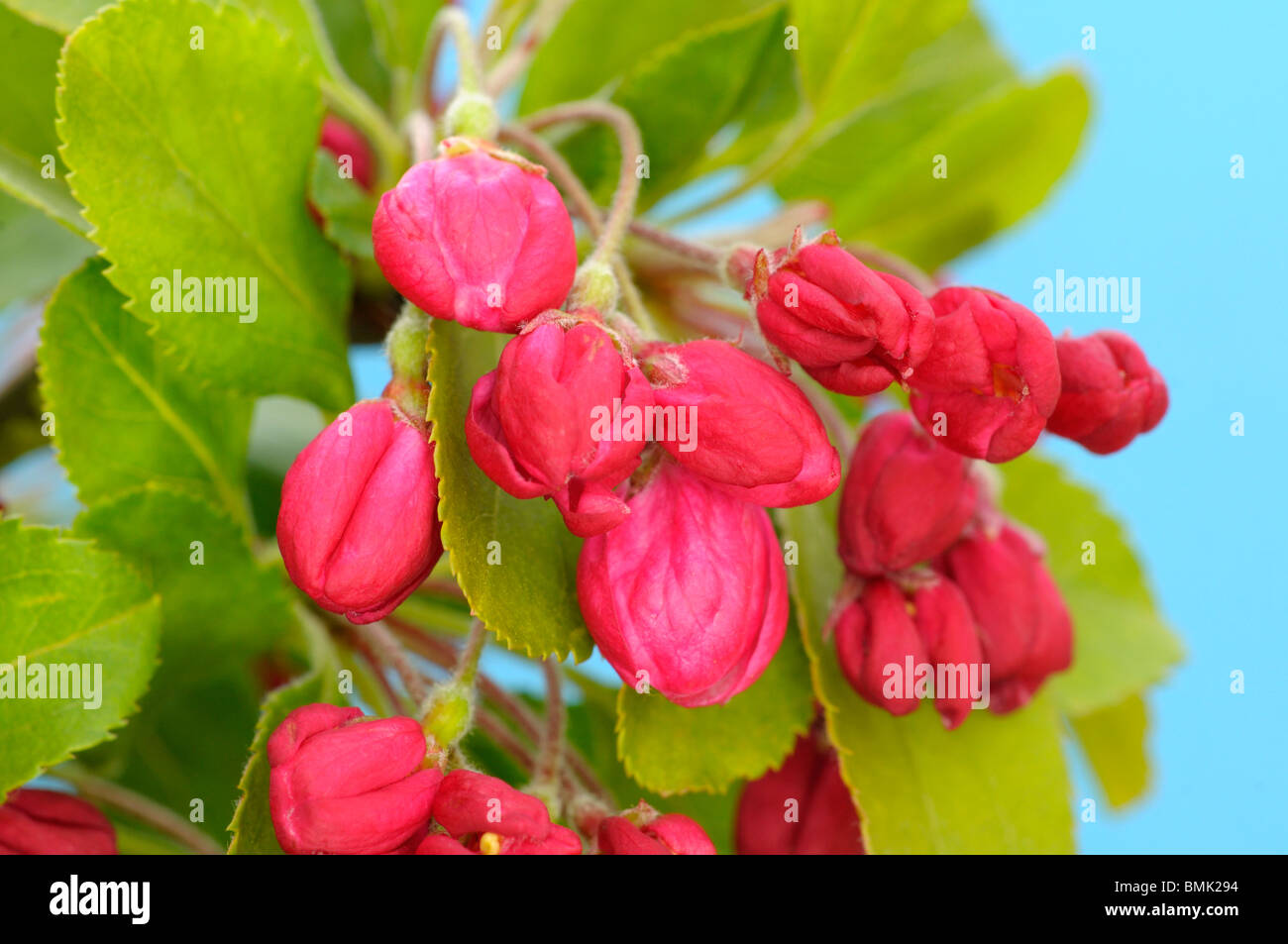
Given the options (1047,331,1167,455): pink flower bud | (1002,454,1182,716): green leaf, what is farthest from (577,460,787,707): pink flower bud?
(1002,454,1182,716): green leaf

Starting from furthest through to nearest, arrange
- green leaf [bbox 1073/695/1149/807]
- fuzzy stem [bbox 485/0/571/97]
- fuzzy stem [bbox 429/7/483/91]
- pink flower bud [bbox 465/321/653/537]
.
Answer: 1. green leaf [bbox 1073/695/1149/807]
2. fuzzy stem [bbox 485/0/571/97]
3. fuzzy stem [bbox 429/7/483/91]
4. pink flower bud [bbox 465/321/653/537]

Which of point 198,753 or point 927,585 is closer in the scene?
point 927,585

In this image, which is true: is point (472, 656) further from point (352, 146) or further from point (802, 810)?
point (352, 146)

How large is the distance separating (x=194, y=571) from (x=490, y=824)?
16 centimetres

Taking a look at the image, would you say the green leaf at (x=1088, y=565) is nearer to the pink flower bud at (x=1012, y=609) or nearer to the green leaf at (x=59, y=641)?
the pink flower bud at (x=1012, y=609)

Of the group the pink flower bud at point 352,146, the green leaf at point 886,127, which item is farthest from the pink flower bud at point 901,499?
the pink flower bud at point 352,146

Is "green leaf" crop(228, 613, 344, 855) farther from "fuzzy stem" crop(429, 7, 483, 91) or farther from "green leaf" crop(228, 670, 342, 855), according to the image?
"fuzzy stem" crop(429, 7, 483, 91)

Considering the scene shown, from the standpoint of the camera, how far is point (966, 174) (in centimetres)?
61

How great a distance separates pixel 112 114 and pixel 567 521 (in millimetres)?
185

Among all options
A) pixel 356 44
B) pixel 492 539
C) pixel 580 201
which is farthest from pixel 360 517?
pixel 356 44

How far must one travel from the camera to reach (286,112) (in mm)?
406

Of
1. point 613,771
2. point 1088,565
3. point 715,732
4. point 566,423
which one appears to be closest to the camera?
point 566,423

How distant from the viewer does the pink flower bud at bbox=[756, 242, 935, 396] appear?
0.32 metres

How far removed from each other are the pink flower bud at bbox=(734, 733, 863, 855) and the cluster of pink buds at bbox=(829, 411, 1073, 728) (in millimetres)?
54
